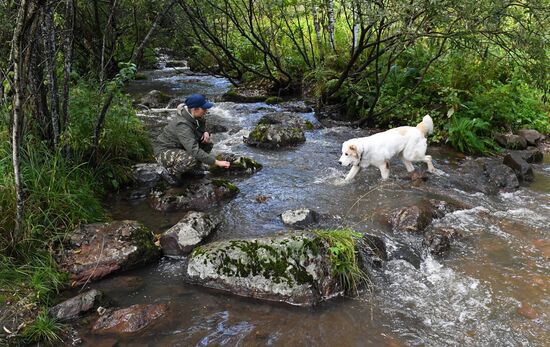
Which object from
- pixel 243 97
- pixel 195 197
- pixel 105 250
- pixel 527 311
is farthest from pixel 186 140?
pixel 243 97

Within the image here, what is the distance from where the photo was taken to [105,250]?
5.14 m

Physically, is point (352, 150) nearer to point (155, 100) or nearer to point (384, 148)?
point (384, 148)

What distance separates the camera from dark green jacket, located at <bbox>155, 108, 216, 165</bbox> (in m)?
7.21

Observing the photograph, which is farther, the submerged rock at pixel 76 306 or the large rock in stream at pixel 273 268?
the large rock in stream at pixel 273 268

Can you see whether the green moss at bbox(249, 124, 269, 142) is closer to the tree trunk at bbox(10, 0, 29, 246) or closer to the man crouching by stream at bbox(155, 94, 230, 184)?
the man crouching by stream at bbox(155, 94, 230, 184)

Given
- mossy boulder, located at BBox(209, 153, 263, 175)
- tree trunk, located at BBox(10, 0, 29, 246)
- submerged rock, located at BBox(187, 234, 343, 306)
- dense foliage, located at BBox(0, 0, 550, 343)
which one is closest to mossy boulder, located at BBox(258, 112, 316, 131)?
dense foliage, located at BBox(0, 0, 550, 343)

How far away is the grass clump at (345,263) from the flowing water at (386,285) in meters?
0.17

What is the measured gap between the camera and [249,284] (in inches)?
187

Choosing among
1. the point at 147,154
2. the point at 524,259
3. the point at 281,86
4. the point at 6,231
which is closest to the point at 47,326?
the point at 6,231

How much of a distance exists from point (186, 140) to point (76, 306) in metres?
3.65

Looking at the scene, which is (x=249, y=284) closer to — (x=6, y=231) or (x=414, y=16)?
(x=6, y=231)

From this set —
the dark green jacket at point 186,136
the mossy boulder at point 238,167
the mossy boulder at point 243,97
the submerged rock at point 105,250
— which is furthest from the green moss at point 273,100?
the submerged rock at point 105,250

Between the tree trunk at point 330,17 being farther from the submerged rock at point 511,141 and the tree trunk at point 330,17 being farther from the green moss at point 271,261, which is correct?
the green moss at point 271,261

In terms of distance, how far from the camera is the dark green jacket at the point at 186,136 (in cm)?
721
